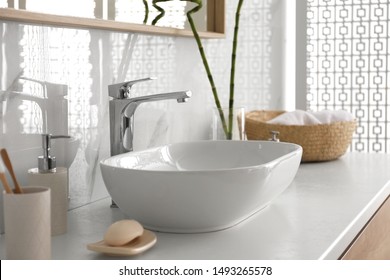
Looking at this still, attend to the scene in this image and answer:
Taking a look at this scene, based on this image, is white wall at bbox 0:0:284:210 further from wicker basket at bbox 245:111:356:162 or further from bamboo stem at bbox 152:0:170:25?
wicker basket at bbox 245:111:356:162

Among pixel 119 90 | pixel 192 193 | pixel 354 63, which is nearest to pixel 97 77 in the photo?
pixel 119 90

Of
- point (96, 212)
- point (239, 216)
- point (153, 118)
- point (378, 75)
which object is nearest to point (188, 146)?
point (153, 118)

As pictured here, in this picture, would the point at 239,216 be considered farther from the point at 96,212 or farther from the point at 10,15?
the point at 10,15

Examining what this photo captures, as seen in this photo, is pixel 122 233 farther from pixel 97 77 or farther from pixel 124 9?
pixel 124 9

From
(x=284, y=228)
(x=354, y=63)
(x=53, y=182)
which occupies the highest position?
(x=354, y=63)

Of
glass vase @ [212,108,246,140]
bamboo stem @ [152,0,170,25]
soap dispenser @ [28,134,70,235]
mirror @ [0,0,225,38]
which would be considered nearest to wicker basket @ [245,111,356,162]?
glass vase @ [212,108,246,140]

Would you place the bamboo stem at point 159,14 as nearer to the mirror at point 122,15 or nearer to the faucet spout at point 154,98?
the mirror at point 122,15

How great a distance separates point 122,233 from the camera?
1.02m

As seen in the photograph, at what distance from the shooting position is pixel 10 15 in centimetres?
113

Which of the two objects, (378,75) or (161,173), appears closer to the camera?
(161,173)

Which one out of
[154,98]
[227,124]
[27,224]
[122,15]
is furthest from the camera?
[227,124]

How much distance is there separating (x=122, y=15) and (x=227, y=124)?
51 centimetres

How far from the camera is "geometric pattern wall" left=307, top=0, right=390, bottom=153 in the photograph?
2957 mm
